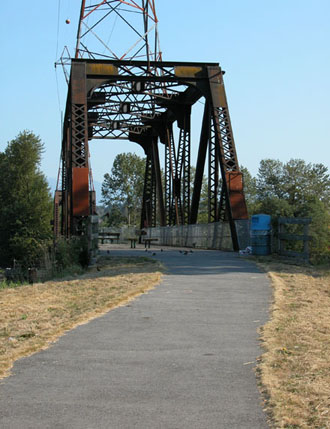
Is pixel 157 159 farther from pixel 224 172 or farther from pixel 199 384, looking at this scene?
pixel 199 384

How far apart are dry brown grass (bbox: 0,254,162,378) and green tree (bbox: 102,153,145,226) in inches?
3469

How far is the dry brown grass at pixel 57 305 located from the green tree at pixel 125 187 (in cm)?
8812

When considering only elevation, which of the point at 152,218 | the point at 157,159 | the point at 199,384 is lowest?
the point at 199,384

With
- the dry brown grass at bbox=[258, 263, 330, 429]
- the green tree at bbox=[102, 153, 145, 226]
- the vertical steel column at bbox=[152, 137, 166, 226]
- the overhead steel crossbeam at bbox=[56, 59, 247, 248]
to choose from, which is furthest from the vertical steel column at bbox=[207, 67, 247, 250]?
the green tree at bbox=[102, 153, 145, 226]

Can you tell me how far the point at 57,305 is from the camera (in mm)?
9273

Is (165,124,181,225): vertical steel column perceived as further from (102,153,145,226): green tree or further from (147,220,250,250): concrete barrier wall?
(102,153,145,226): green tree

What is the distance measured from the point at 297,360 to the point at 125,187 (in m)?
99.1

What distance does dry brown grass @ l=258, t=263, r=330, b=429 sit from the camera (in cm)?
390

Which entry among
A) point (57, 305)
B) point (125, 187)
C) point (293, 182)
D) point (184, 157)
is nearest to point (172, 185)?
point (184, 157)

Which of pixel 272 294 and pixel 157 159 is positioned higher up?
pixel 157 159

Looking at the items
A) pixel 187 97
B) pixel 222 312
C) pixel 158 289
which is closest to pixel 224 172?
pixel 187 97

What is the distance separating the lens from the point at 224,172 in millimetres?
23047

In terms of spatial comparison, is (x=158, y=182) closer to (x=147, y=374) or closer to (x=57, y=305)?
(x=57, y=305)

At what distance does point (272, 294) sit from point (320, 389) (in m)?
5.54
